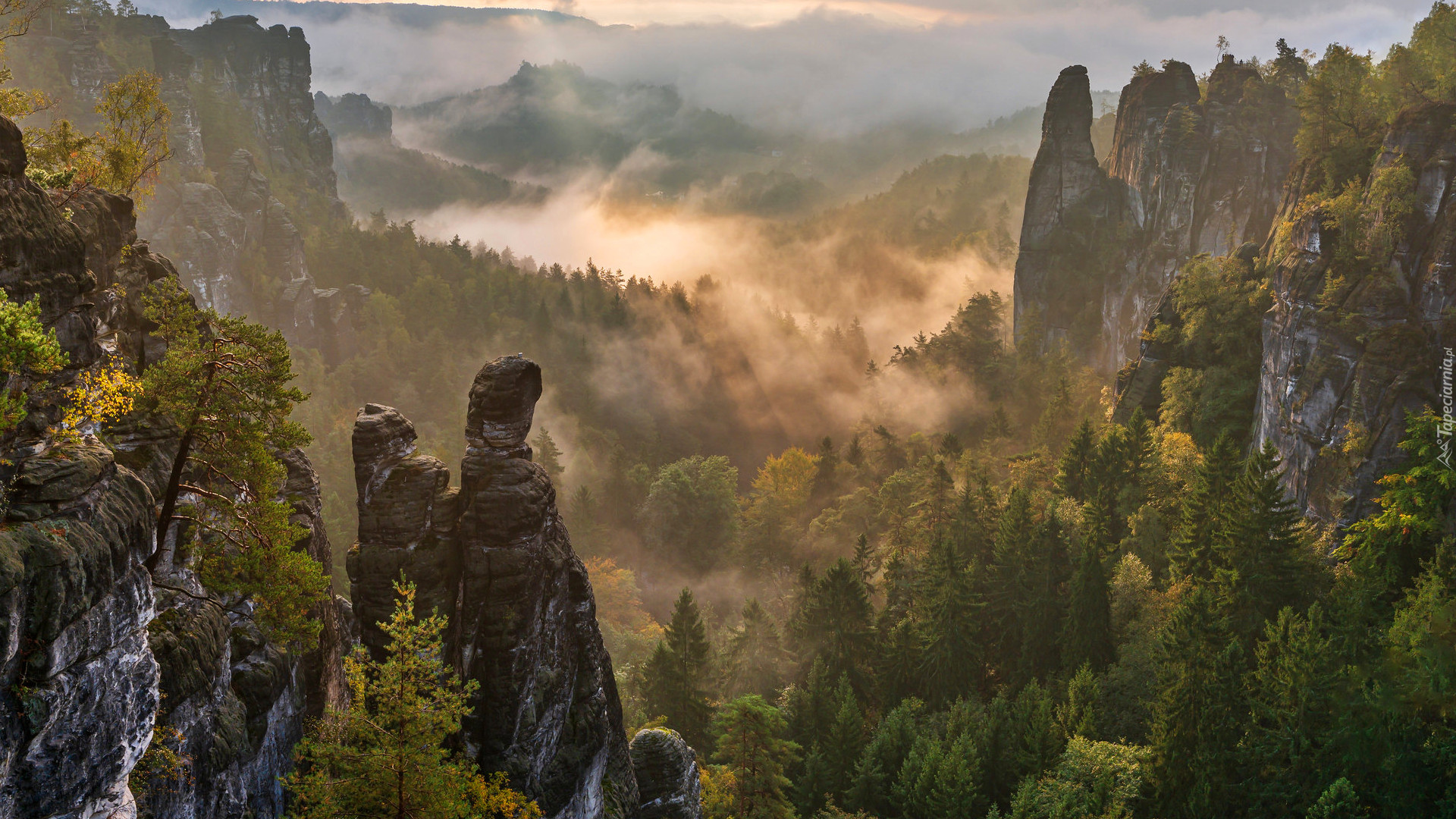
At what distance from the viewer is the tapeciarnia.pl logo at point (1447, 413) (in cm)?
4844

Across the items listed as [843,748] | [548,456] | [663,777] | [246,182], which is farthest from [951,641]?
[246,182]

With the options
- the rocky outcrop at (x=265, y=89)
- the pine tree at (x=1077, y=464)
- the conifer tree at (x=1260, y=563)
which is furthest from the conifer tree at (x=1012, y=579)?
the rocky outcrop at (x=265, y=89)

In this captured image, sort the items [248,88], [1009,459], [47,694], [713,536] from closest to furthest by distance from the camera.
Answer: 1. [47,694]
2. [1009,459]
3. [713,536]
4. [248,88]

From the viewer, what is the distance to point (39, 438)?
1666 centimetres

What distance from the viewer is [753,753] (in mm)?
43031

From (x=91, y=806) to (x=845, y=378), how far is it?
147 metres

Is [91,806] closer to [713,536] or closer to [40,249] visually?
[40,249]

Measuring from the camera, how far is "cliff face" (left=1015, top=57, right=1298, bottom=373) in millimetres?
99375

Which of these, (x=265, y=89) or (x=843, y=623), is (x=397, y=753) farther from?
(x=265, y=89)

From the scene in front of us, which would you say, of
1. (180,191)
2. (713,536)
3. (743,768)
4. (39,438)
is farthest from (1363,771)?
(180,191)

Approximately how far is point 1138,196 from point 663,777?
10805 centimetres

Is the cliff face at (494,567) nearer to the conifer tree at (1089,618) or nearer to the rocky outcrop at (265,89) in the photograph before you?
the conifer tree at (1089,618)

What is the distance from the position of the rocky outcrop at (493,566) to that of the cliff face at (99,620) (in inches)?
180

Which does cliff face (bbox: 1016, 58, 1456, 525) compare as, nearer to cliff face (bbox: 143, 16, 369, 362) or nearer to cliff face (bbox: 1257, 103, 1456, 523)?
cliff face (bbox: 1257, 103, 1456, 523)
